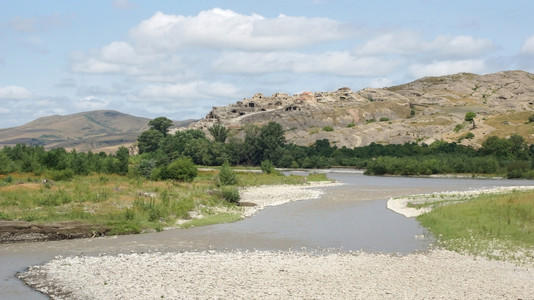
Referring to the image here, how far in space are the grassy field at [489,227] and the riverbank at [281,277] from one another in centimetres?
206

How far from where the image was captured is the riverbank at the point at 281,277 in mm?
19391

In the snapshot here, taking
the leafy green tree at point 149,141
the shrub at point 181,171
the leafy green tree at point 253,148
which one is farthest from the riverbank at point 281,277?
the leafy green tree at point 149,141

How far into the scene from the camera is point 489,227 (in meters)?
32.4

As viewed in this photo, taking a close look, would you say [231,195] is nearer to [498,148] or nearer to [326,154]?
[498,148]

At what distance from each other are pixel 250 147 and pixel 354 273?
125 m

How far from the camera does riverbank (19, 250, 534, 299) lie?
63.6 feet

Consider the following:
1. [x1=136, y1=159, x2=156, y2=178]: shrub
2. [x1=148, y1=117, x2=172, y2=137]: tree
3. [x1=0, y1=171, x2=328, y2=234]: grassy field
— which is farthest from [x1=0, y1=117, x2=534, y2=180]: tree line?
[x1=0, y1=171, x2=328, y2=234]: grassy field

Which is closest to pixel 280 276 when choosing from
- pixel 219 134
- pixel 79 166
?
pixel 79 166

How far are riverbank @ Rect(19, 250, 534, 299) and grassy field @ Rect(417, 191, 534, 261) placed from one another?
206 centimetres

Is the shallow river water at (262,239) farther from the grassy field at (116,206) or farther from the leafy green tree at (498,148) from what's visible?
the leafy green tree at (498,148)

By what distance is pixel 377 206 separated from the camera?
5300 cm

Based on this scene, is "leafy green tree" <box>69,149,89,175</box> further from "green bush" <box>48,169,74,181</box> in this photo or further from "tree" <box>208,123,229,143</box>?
"tree" <box>208,123,229,143</box>

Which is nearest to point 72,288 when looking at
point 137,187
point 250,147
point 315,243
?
point 315,243

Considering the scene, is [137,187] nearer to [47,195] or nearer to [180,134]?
[47,195]
